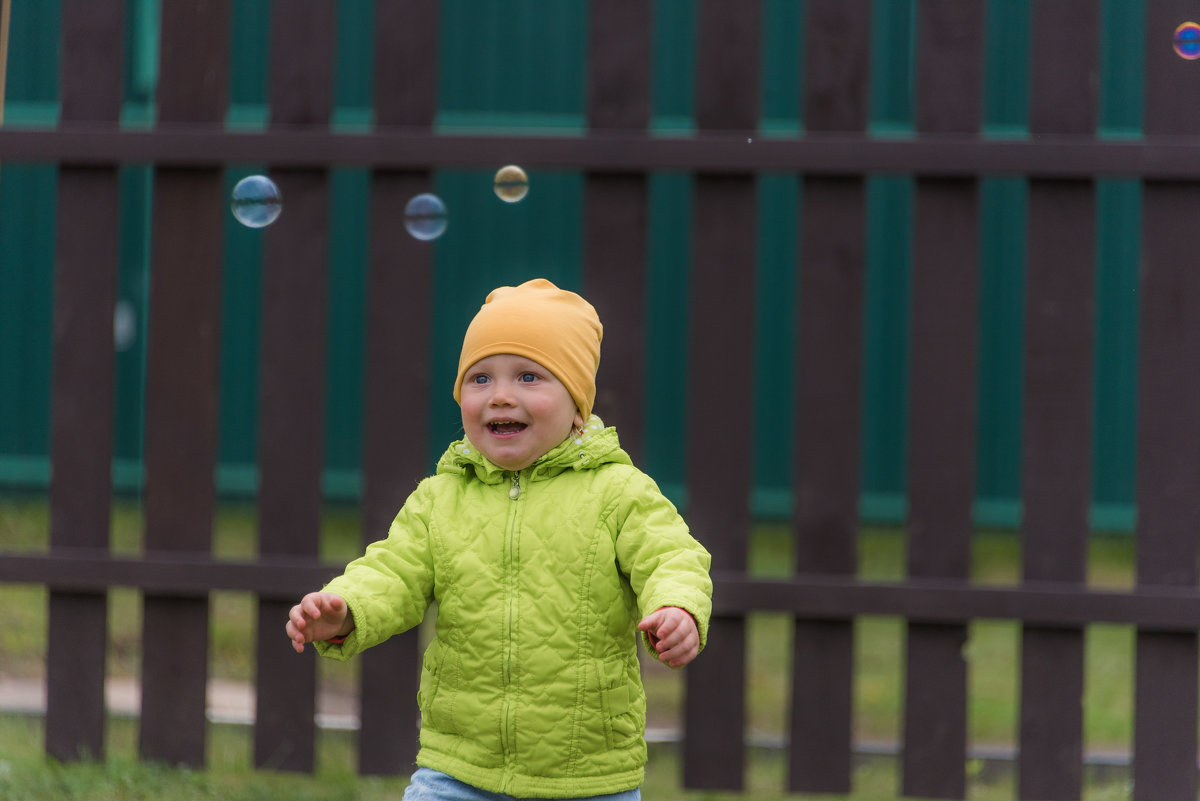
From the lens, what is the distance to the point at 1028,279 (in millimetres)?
2969

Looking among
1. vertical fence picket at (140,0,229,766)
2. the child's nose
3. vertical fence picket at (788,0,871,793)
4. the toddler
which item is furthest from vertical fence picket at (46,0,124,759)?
vertical fence picket at (788,0,871,793)

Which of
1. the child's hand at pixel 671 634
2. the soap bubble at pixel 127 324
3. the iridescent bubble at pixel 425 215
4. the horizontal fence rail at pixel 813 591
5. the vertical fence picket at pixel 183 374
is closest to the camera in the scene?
the child's hand at pixel 671 634

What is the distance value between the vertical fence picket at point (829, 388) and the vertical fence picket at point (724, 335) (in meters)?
0.13

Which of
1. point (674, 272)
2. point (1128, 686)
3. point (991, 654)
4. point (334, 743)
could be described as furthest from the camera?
point (674, 272)

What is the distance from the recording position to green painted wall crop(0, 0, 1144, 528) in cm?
650

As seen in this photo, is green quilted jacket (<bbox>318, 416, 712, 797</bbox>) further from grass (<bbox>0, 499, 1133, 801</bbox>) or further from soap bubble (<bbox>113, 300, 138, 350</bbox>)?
soap bubble (<bbox>113, 300, 138, 350</bbox>)

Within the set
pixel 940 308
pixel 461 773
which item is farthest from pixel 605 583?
pixel 940 308

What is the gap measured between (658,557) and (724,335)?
1.04 metres

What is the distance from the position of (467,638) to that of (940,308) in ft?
4.80

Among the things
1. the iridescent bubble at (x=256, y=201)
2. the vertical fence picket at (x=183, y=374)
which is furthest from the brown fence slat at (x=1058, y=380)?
the vertical fence picket at (x=183, y=374)

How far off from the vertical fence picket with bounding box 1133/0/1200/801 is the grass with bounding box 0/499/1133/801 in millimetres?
295

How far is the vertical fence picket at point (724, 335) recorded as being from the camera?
297 centimetres

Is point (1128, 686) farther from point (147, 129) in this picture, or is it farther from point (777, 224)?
point (147, 129)

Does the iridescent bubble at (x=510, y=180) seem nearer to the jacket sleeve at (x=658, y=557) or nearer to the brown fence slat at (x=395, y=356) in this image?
the brown fence slat at (x=395, y=356)
